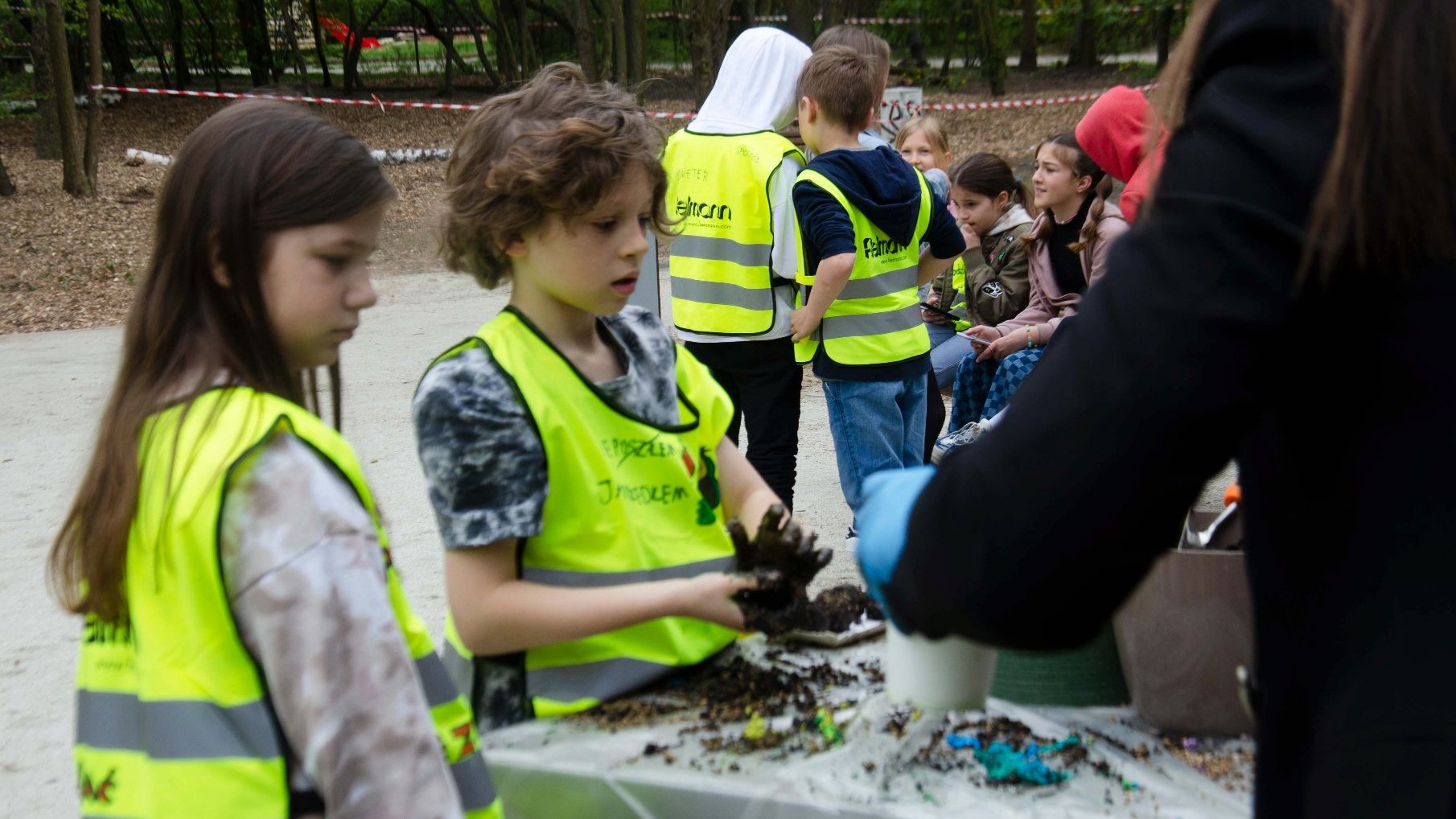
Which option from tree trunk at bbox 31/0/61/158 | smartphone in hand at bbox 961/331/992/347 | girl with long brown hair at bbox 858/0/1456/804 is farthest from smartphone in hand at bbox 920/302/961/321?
tree trunk at bbox 31/0/61/158

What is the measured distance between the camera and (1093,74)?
25.5 metres

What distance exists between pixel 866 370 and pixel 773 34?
4.59 ft

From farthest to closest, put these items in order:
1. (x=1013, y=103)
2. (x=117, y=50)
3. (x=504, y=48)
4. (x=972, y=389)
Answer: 1. (x=504, y=48)
2. (x=117, y=50)
3. (x=1013, y=103)
4. (x=972, y=389)

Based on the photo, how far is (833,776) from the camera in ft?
5.96

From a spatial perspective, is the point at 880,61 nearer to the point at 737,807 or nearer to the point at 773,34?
the point at 773,34

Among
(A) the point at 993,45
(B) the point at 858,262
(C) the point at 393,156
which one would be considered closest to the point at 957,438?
(B) the point at 858,262

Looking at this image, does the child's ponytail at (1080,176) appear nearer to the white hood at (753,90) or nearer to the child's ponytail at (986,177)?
the child's ponytail at (986,177)

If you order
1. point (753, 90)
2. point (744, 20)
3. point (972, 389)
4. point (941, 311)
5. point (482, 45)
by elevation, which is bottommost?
point (972, 389)

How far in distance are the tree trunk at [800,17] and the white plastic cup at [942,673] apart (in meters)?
19.3

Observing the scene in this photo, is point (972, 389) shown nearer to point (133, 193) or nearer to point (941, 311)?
point (941, 311)

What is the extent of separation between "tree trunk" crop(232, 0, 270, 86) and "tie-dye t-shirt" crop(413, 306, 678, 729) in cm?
2378

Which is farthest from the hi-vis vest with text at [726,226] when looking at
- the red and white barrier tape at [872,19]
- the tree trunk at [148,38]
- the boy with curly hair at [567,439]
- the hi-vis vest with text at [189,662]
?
the tree trunk at [148,38]

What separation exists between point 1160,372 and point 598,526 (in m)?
1.20

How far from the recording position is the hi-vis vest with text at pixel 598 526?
201 centimetres
